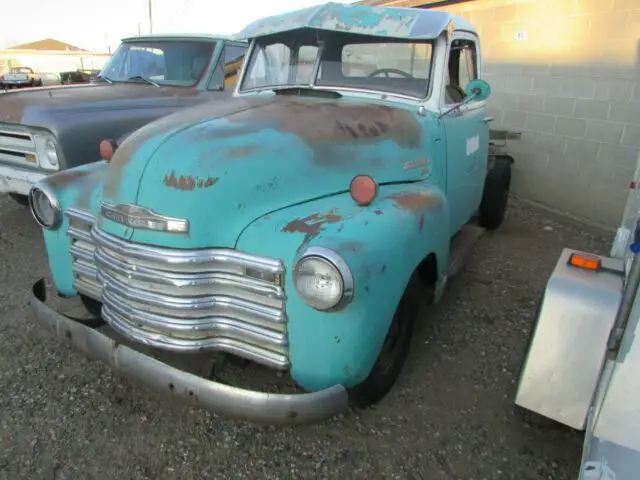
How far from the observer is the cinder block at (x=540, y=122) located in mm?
6281

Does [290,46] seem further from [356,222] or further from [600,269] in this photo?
[600,269]

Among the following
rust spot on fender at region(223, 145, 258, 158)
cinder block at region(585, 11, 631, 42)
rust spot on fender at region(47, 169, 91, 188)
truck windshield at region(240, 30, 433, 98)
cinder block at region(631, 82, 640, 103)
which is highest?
cinder block at region(585, 11, 631, 42)

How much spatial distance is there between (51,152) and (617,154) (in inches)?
233

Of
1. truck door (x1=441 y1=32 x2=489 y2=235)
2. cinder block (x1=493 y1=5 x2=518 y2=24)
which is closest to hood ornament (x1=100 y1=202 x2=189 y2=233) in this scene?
truck door (x1=441 y1=32 x2=489 y2=235)

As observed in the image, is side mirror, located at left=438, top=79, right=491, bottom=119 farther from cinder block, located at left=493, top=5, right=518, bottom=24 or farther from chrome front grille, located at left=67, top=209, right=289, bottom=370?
cinder block, located at left=493, top=5, right=518, bottom=24

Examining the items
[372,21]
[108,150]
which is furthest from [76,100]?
[372,21]

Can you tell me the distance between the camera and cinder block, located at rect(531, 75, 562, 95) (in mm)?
6117

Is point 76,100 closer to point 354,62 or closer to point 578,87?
point 354,62

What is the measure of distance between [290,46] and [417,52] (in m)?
0.91

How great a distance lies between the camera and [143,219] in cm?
219

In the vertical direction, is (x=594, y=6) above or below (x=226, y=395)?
above

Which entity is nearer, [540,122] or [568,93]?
[568,93]

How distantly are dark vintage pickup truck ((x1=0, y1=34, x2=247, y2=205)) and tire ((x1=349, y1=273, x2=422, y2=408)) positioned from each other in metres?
3.46

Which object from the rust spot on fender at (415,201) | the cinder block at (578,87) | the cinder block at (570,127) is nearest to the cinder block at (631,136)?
the cinder block at (570,127)
